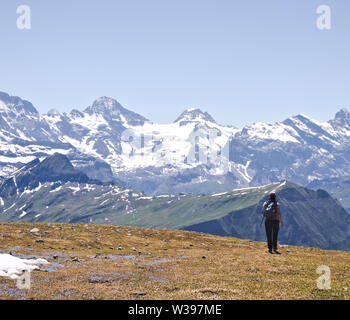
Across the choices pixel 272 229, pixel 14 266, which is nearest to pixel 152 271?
pixel 14 266

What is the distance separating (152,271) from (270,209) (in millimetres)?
14494

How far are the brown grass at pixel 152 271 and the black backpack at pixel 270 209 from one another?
148 inches

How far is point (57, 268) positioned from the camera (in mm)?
30250

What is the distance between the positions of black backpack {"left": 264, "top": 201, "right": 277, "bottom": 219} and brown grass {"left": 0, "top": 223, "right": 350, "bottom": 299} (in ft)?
12.3

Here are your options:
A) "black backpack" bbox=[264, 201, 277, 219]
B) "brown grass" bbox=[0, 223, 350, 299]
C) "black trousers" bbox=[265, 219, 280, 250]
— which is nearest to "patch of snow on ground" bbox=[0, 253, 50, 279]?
"brown grass" bbox=[0, 223, 350, 299]

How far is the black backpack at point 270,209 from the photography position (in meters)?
39.6

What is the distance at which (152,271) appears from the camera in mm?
29891

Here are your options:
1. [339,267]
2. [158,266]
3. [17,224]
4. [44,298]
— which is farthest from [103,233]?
[44,298]

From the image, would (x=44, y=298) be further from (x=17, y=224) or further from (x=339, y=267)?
(x=17, y=224)

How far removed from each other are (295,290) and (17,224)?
140 ft

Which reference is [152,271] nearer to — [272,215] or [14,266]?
[14,266]

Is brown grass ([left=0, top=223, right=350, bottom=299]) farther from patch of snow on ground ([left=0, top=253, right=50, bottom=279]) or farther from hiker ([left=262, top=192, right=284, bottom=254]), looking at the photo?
hiker ([left=262, top=192, right=284, bottom=254])

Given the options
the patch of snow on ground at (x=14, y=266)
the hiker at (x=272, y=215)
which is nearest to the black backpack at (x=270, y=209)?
the hiker at (x=272, y=215)

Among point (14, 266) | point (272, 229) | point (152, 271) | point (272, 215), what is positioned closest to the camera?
point (14, 266)
